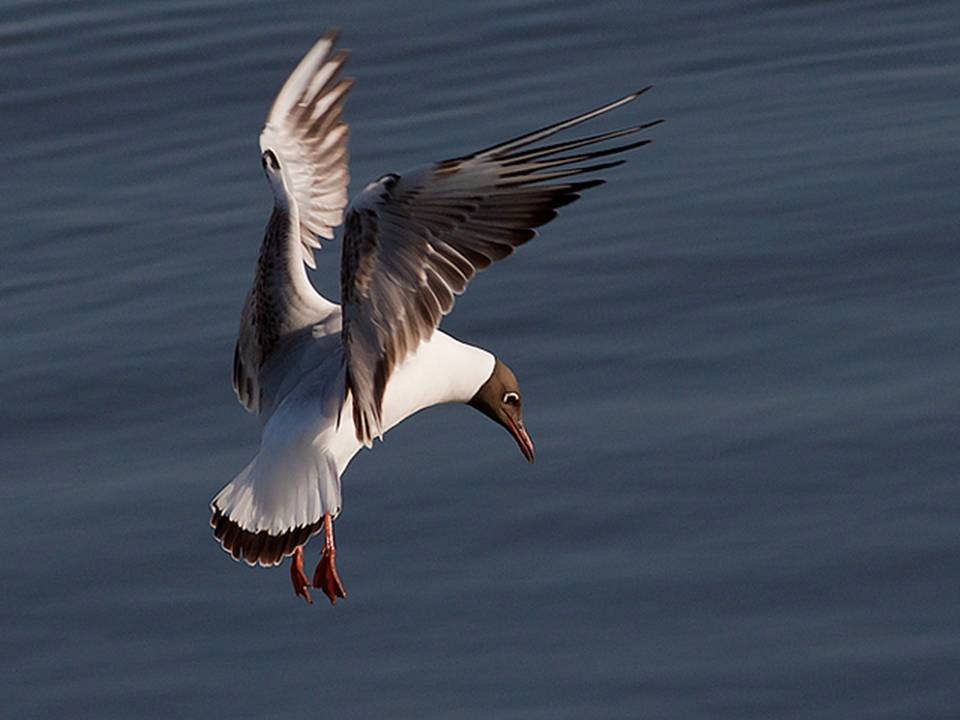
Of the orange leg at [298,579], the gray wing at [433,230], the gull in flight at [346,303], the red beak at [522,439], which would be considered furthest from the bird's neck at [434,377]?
the orange leg at [298,579]

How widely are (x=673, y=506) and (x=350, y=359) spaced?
171 centimetres

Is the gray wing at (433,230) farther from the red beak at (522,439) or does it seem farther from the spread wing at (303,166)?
the red beak at (522,439)

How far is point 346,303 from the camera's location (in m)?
6.89

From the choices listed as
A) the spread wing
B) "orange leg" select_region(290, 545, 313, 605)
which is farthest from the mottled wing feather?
"orange leg" select_region(290, 545, 313, 605)

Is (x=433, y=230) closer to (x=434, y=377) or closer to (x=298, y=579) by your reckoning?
(x=434, y=377)

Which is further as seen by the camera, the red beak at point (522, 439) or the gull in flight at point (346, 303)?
the red beak at point (522, 439)

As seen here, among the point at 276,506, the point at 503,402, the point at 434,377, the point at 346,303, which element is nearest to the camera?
the point at 346,303

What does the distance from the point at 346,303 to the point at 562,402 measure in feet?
7.69

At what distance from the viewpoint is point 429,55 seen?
42.0 feet

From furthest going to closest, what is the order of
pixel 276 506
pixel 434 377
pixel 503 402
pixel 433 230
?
pixel 503 402
pixel 434 377
pixel 276 506
pixel 433 230

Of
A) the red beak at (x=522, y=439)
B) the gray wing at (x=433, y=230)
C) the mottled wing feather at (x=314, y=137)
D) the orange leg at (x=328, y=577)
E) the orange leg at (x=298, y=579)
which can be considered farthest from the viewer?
the mottled wing feather at (x=314, y=137)

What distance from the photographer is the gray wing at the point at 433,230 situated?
21.6 feet

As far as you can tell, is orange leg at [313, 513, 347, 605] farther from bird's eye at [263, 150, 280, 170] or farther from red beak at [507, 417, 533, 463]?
bird's eye at [263, 150, 280, 170]

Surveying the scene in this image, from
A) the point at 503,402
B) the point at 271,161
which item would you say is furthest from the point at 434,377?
the point at 271,161
